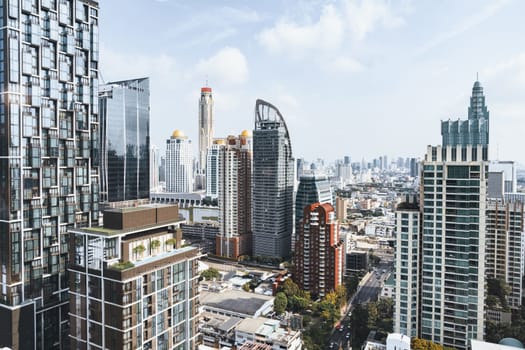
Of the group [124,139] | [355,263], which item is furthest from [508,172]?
[124,139]

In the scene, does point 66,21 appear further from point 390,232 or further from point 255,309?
point 390,232

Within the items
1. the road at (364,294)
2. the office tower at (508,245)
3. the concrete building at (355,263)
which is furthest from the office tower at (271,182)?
the office tower at (508,245)

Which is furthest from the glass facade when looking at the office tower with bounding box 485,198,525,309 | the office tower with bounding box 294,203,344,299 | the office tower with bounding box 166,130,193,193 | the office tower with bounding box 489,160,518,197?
the office tower with bounding box 166,130,193,193

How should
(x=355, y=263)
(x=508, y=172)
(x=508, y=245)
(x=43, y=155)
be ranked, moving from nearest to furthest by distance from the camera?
(x=43, y=155) → (x=508, y=245) → (x=355, y=263) → (x=508, y=172)

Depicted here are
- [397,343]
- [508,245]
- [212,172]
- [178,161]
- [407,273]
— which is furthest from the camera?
[178,161]

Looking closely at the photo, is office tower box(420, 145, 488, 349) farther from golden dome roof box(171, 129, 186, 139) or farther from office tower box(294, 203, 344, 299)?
golden dome roof box(171, 129, 186, 139)

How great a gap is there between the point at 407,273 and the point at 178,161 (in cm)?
8231

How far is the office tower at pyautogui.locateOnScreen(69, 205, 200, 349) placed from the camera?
1591 cm

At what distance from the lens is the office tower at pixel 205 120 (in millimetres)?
131500

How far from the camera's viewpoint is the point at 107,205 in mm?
48000

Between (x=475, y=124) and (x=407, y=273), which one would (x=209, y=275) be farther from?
(x=475, y=124)

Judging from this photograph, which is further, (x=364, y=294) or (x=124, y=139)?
(x=124, y=139)

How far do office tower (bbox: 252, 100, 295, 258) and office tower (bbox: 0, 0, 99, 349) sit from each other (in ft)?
102

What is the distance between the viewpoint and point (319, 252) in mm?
39219
